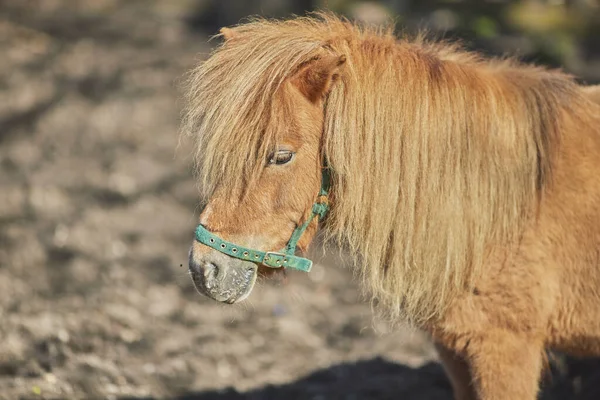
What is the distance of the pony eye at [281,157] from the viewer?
2.94 metres

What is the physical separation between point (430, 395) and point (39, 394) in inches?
94.9

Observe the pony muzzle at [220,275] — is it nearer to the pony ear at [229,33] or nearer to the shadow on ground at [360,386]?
the pony ear at [229,33]

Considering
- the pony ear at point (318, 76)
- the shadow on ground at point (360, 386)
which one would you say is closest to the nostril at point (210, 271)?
the pony ear at point (318, 76)

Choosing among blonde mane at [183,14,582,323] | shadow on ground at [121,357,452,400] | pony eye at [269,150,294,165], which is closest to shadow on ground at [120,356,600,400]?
shadow on ground at [121,357,452,400]

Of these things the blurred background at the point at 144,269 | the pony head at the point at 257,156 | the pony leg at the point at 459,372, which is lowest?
the blurred background at the point at 144,269

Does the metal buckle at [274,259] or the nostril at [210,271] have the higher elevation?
the metal buckle at [274,259]

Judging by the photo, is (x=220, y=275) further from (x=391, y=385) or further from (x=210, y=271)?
(x=391, y=385)

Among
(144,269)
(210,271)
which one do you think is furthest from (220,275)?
(144,269)

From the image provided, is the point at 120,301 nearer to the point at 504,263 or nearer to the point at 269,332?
the point at 269,332

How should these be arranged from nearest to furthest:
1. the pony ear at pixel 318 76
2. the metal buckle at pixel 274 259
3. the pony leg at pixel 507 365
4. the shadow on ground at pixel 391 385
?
the pony ear at pixel 318 76 → the metal buckle at pixel 274 259 → the pony leg at pixel 507 365 → the shadow on ground at pixel 391 385

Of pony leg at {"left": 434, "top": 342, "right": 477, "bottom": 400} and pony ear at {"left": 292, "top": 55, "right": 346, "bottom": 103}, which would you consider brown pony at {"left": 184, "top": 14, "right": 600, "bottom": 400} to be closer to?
pony ear at {"left": 292, "top": 55, "right": 346, "bottom": 103}

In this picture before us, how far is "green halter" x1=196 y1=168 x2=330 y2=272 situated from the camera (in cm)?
295

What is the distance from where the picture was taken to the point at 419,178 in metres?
3.13

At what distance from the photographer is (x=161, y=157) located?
8219mm
